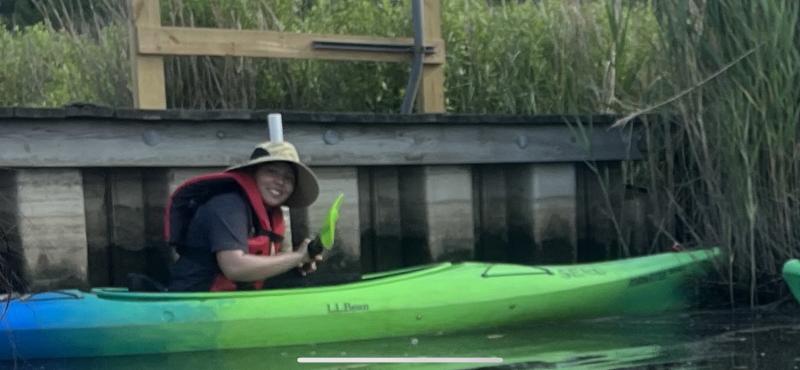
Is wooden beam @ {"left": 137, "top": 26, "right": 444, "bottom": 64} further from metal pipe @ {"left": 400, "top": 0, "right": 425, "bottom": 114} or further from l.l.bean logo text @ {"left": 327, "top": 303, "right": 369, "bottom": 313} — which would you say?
l.l.bean logo text @ {"left": 327, "top": 303, "right": 369, "bottom": 313}

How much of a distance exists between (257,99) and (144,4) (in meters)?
1.19

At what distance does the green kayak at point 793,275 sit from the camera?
629cm

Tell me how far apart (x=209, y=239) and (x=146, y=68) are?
1301 millimetres

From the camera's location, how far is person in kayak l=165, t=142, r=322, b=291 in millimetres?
6027

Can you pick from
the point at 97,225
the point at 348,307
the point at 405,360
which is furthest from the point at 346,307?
the point at 97,225

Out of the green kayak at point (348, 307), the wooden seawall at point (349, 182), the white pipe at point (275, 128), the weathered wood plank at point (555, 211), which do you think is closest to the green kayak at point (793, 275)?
the green kayak at point (348, 307)

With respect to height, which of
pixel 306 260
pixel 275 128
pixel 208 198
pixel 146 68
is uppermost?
pixel 146 68

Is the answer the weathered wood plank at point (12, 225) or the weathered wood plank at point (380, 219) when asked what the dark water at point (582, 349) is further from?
the weathered wood plank at point (380, 219)

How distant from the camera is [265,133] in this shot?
276 inches

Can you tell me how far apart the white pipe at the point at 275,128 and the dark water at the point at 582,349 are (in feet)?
3.60

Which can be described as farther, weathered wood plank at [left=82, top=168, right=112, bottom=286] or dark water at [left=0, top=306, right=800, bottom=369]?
weathered wood plank at [left=82, top=168, right=112, bottom=286]

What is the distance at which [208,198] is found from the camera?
621 centimetres

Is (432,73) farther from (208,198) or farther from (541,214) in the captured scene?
(208,198)

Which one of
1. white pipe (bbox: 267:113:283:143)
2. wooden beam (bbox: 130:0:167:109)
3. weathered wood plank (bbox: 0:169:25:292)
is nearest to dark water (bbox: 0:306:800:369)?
weathered wood plank (bbox: 0:169:25:292)
